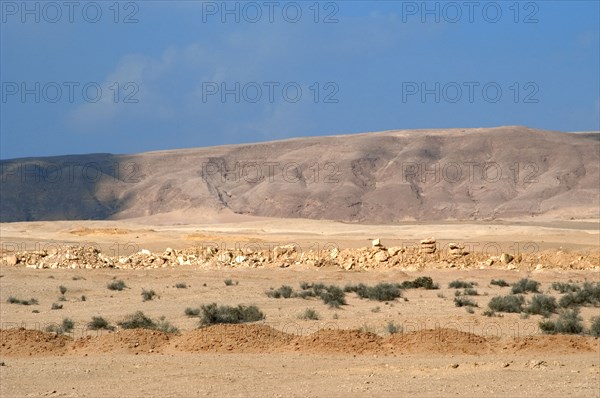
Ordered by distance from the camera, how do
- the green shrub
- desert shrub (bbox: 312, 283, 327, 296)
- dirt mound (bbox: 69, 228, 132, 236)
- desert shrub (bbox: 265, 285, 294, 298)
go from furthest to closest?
dirt mound (bbox: 69, 228, 132, 236)
desert shrub (bbox: 312, 283, 327, 296)
desert shrub (bbox: 265, 285, 294, 298)
the green shrub

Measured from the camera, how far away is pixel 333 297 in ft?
85.0

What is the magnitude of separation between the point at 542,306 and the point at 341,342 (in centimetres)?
835

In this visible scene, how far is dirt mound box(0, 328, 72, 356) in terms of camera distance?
54.0 ft

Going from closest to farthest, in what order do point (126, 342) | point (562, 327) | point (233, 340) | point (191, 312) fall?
1. point (126, 342)
2. point (233, 340)
3. point (562, 327)
4. point (191, 312)

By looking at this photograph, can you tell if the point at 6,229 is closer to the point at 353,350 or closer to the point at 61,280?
the point at 61,280

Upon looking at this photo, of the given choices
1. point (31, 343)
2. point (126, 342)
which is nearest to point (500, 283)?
point (126, 342)

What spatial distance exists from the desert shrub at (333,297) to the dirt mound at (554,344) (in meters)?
8.27

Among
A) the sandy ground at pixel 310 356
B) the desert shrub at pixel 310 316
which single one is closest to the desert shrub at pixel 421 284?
the sandy ground at pixel 310 356

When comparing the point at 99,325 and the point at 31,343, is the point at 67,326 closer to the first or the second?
the point at 99,325

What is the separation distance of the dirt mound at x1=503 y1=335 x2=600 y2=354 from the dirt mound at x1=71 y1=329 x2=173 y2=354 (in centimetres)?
600

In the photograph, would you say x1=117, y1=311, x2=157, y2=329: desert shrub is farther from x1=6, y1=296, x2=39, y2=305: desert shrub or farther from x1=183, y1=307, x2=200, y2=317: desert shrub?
x1=6, y1=296, x2=39, y2=305: desert shrub

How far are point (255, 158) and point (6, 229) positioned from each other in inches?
2218

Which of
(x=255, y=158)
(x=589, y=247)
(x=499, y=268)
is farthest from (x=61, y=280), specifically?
(x=255, y=158)

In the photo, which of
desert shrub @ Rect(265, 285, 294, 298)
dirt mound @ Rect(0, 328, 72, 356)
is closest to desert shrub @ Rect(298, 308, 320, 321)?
desert shrub @ Rect(265, 285, 294, 298)
